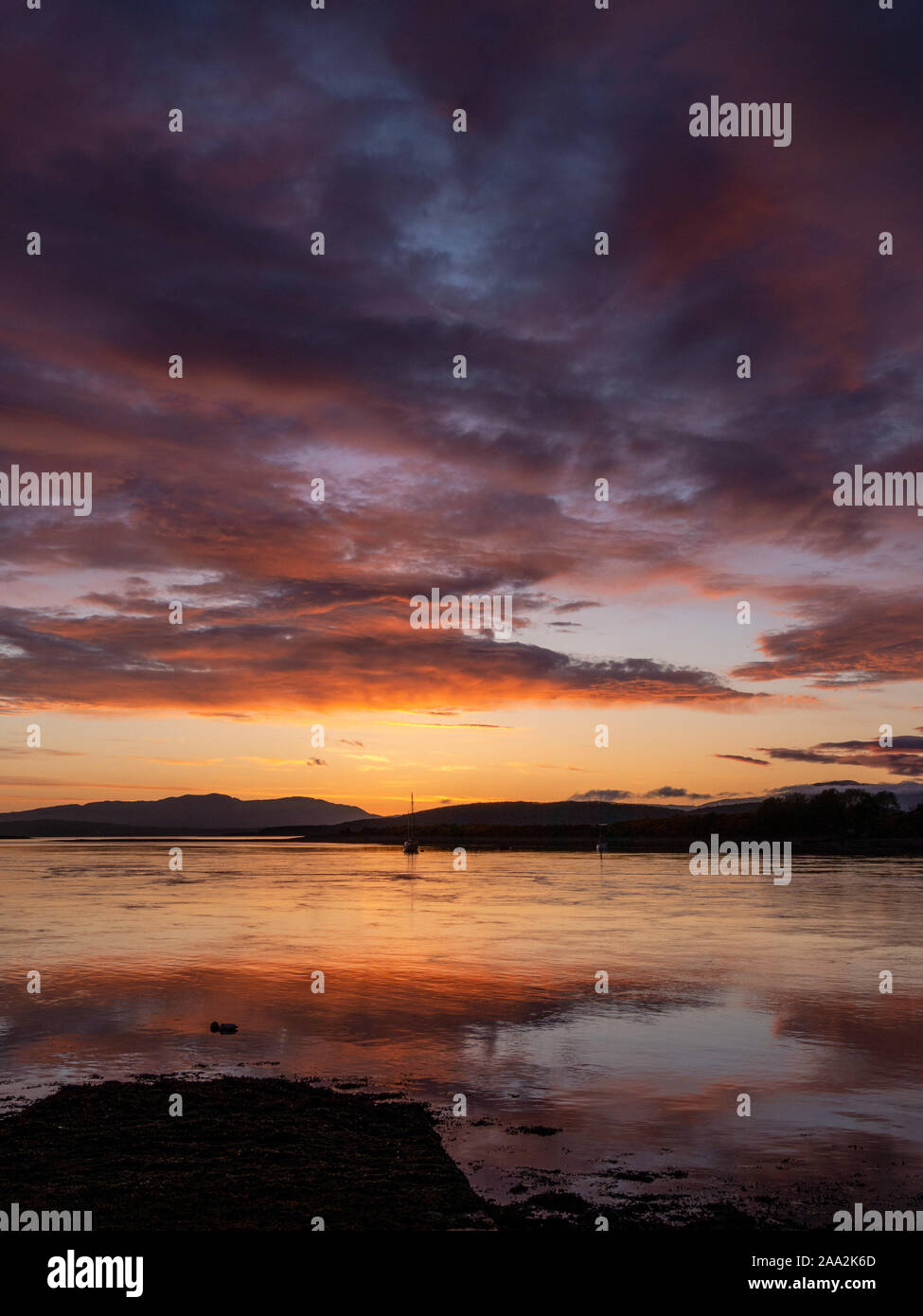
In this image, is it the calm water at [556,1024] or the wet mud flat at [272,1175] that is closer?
the wet mud flat at [272,1175]

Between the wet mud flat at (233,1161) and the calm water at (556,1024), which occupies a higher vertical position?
the wet mud flat at (233,1161)

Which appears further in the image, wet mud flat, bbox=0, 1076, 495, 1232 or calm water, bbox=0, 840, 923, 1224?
calm water, bbox=0, 840, 923, 1224

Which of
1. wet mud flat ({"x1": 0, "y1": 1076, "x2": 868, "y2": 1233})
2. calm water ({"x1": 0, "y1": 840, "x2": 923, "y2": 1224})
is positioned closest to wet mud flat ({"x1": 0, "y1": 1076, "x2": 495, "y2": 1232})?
wet mud flat ({"x1": 0, "y1": 1076, "x2": 868, "y2": 1233})

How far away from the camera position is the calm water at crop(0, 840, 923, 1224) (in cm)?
1479

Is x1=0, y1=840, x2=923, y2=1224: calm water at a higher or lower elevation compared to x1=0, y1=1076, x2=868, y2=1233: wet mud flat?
lower

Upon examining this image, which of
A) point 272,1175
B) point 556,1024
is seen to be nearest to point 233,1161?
point 272,1175

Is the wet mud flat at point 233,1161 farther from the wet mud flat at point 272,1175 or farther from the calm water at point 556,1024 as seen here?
the calm water at point 556,1024

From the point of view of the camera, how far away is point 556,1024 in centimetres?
2492

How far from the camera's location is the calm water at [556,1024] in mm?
14789

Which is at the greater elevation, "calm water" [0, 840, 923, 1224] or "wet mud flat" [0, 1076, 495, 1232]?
"wet mud flat" [0, 1076, 495, 1232]

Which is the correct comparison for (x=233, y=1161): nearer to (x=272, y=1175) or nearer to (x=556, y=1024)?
(x=272, y=1175)

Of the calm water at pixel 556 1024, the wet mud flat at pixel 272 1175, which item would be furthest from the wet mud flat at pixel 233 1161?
the calm water at pixel 556 1024

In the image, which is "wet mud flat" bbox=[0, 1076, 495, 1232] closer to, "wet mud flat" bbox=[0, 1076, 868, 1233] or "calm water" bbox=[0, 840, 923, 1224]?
Result: "wet mud flat" bbox=[0, 1076, 868, 1233]
